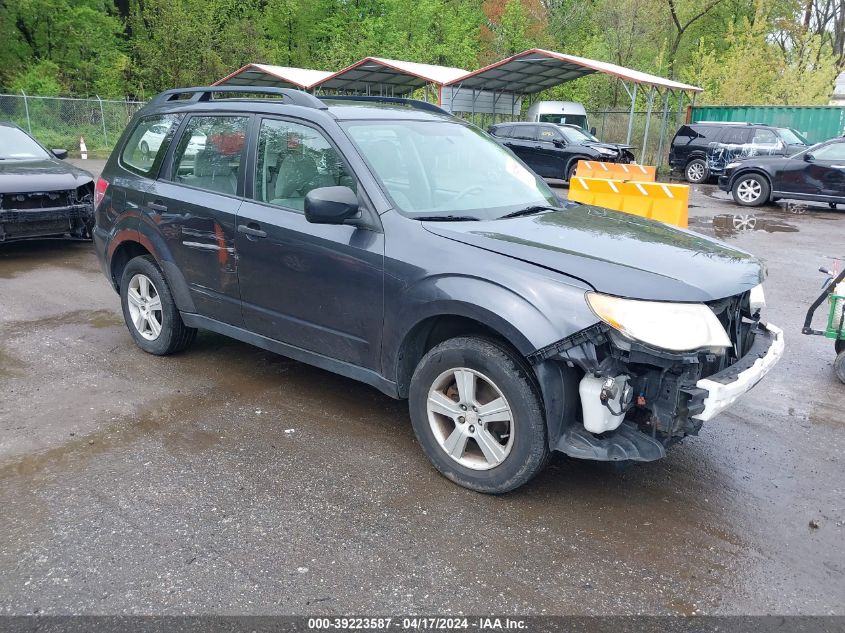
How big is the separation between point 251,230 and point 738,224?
1116cm

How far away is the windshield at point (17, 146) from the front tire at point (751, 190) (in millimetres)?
13669

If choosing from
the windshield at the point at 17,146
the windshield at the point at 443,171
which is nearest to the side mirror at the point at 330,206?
the windshield at the point at 443,171

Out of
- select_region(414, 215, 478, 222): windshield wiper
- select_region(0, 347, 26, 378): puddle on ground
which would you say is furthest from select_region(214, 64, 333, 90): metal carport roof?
select_region(414, 215, 478, 222): windshield wiper

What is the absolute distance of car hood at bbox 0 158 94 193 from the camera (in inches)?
323

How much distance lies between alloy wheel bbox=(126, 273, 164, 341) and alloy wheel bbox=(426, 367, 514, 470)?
2.60 meters

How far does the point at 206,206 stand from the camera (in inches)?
178

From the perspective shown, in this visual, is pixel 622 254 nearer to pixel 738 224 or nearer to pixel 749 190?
pixel 738 224

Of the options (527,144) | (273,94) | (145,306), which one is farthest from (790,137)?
(145,306)

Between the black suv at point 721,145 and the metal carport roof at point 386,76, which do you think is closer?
the black suv at point 721,145

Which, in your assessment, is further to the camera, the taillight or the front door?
the taillight

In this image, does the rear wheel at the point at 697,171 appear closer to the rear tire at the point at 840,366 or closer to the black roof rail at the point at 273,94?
the rear tire at the point at 840,366

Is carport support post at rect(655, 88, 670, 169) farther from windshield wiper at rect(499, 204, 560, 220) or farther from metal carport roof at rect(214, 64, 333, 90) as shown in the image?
windshield wiper at rect(499, 204, 560, 220)

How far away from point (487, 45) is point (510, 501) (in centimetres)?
4258

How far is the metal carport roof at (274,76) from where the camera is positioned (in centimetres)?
2609
